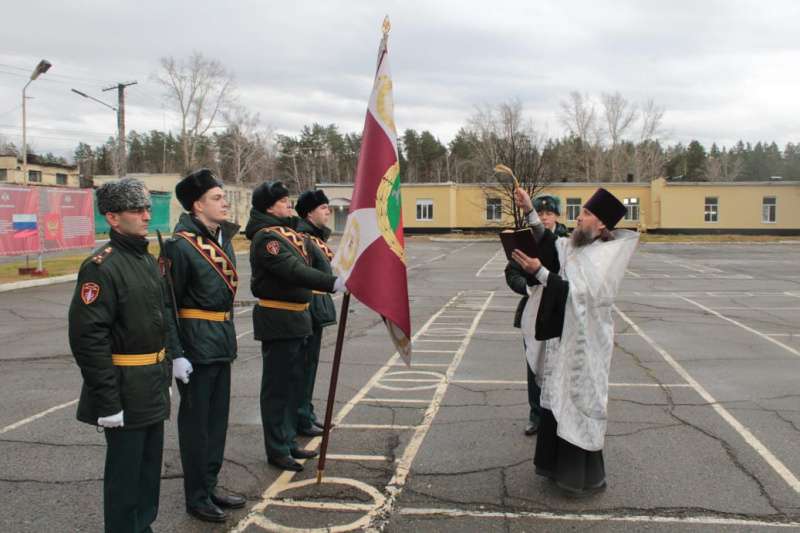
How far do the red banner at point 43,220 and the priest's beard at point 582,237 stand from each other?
1767 cm

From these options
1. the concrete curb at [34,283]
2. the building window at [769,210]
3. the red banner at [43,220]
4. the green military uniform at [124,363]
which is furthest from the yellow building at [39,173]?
the building window at [769,210]

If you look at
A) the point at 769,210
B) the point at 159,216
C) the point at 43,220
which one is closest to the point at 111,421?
the point at 43,220

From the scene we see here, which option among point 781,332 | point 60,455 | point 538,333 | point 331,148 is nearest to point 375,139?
point 538,333

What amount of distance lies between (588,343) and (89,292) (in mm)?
3001

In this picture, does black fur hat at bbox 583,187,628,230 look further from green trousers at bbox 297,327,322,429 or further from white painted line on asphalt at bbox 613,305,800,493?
green trousers at bbox 297,327,322,429

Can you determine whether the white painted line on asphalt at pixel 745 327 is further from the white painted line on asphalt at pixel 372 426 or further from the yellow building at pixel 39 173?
the yellow building at pixel 39 173

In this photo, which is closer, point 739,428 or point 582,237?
point 582,237

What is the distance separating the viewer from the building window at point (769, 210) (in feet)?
168

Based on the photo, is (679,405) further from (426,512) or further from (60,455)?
(60,455)

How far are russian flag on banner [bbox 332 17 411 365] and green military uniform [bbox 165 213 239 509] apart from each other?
78cm

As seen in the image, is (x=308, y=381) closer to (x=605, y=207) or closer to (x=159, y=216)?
(x=605, y=207)

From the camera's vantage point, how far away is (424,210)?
183 ft

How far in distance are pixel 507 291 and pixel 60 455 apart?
13.4 meters

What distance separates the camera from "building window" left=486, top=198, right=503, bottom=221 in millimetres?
53219
